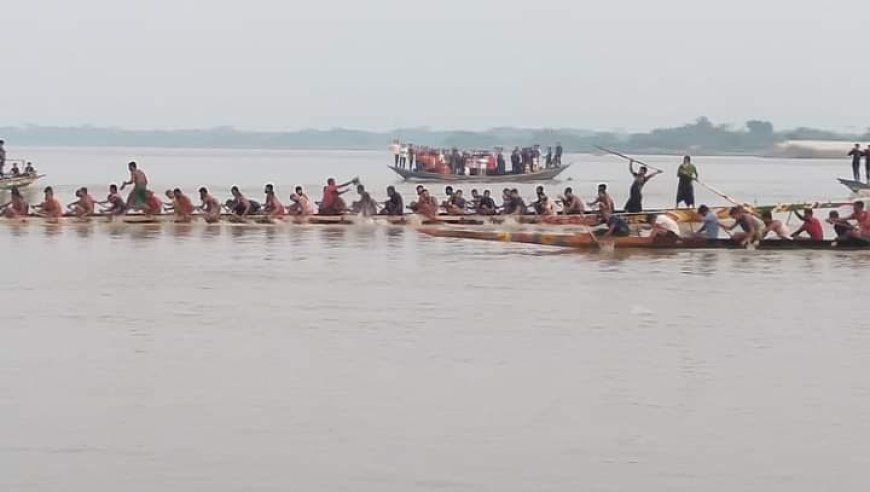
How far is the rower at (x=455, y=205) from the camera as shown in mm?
34656

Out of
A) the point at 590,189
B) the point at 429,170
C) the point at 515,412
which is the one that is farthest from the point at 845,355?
the point at 590,189

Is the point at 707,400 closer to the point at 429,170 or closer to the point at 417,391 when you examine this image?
the point at 417,391

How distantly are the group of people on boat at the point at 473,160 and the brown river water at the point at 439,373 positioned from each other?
37.4 m

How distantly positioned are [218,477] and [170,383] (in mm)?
3953

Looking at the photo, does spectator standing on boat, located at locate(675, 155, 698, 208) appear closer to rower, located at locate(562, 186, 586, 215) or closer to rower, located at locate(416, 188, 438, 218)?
rower, located at locate(562, 186, 586, 215)

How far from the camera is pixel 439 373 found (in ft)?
54.0

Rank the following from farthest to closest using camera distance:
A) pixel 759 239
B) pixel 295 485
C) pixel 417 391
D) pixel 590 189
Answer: pixel 590 189, pixel 759 239, pixel 417 391, pixel 295 485

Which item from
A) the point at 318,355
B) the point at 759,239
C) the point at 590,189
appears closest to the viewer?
the point at 318,355

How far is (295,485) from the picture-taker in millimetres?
11695

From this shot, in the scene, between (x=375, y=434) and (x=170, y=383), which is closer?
(x=375, y=434)

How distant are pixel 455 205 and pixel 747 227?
969 centimetres

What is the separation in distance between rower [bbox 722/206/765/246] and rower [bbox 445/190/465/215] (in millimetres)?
9064

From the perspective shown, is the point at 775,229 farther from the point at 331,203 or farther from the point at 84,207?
the point at 84,207

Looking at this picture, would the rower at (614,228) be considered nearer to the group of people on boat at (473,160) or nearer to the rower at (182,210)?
the rower at (182,210)
